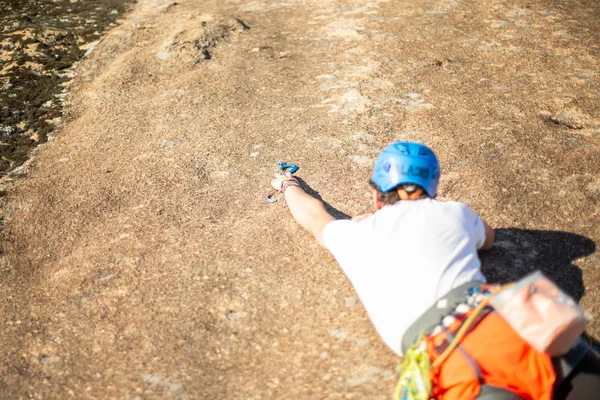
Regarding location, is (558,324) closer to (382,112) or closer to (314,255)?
(314,255)

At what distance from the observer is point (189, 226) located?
138 inches

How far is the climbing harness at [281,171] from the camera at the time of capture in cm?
365

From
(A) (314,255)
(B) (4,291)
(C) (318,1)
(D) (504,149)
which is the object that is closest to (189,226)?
(A) (314,255)

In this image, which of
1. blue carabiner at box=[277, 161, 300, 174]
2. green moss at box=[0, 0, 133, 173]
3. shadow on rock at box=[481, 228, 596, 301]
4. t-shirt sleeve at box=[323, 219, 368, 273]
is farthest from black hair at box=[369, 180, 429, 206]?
green moss at box=[0, 0, 133, 173]

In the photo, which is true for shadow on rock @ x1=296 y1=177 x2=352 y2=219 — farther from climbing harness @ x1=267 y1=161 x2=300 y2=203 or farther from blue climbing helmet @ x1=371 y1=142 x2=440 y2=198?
blue climbing helmet @ x1=371 y1=142 x2=440 y2=198

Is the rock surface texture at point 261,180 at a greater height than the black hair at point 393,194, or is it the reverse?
the black hair at point 393,194

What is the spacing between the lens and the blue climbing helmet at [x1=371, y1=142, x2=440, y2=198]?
7.84ft

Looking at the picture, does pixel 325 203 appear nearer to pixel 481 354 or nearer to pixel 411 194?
pixel 411 194

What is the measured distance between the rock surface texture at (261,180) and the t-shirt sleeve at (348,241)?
1.46 ft

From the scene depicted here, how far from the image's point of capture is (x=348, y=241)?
2445 millimetres

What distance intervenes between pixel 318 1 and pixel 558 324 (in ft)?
17.3

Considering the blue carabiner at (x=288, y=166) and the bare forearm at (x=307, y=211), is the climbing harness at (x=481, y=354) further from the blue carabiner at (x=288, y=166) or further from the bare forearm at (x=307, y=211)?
the blue carabiner at (x=288, y=166)

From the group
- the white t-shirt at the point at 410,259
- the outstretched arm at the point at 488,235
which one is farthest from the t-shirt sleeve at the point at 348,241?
the outstretched arm at the point at 488,235

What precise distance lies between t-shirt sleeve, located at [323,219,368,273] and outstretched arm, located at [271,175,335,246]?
0.23m
